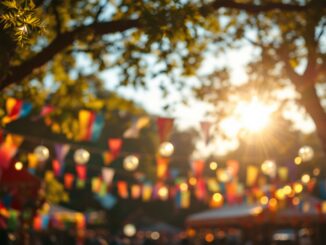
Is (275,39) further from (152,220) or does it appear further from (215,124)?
(152,220)

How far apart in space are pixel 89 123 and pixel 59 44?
567cm

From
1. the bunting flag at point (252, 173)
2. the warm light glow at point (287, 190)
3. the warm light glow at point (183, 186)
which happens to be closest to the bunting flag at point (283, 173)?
the warm light glow at point (287, 190)

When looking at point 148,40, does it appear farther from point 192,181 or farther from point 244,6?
point 192,181

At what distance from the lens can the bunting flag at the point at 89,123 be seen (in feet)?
42.2

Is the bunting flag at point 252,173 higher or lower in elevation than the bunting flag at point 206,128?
lower

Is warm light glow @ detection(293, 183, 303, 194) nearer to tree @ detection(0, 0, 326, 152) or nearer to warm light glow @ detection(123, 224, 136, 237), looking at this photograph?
tree @ detection(0, 0, 326, 152)

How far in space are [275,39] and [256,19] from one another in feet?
2.44

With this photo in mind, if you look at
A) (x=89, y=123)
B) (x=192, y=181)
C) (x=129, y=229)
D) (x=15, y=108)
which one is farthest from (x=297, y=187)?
(x=129, y=229)

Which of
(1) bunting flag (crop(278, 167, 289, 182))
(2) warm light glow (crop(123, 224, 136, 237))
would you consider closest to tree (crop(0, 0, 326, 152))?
(1) bunting flag (crop(278, 167, 289, 182))

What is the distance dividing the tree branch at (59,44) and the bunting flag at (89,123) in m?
5.01

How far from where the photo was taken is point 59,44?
7.75m

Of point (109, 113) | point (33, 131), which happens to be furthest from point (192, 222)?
point (33, 131)

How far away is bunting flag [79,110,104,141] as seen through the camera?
1287 cm

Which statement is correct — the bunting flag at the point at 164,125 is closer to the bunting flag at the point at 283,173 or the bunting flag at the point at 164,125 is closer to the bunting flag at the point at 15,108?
the bunting flag at the point at 15,108
